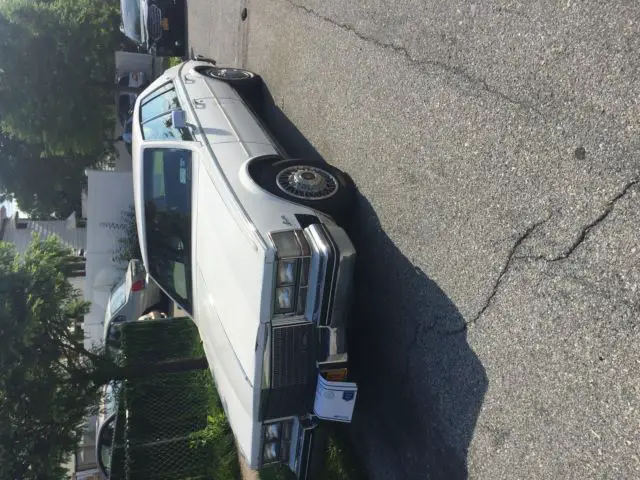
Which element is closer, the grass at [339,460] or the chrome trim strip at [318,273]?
the chrome trim strip at [318,273]

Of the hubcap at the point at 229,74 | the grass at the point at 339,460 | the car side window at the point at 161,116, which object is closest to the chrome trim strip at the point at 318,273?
the grass at the point at 339,460

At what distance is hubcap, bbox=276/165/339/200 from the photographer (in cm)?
481

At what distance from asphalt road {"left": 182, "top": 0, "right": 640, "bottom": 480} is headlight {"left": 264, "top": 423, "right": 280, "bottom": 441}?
99 cm

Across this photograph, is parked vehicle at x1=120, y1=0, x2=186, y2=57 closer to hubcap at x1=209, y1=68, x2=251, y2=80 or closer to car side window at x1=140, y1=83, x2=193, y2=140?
hubcap at x1=209, y1=68, x2=251, y2=80

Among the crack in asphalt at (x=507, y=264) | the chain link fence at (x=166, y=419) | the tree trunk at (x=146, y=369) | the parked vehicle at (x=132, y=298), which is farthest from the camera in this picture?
the parked vehicle at (x=132, y=298)

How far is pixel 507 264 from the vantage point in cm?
336

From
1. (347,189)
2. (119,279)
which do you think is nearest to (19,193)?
(119,279)

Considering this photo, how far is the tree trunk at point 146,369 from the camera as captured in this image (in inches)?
276

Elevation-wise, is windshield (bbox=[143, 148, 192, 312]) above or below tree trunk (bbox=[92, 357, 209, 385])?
above

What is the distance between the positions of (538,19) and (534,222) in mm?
1257

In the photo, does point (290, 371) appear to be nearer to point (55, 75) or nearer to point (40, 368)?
point (40, 368)

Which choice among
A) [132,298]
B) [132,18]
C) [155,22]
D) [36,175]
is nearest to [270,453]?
[132,298]

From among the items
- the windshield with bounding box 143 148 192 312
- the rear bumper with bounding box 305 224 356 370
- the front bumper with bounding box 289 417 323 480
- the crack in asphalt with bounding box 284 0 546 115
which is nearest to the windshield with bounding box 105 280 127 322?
the windshield with bounding box 143 148 192 312

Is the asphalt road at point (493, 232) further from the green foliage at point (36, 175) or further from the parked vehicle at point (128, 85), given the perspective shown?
the green foliage at point (36, 175)
